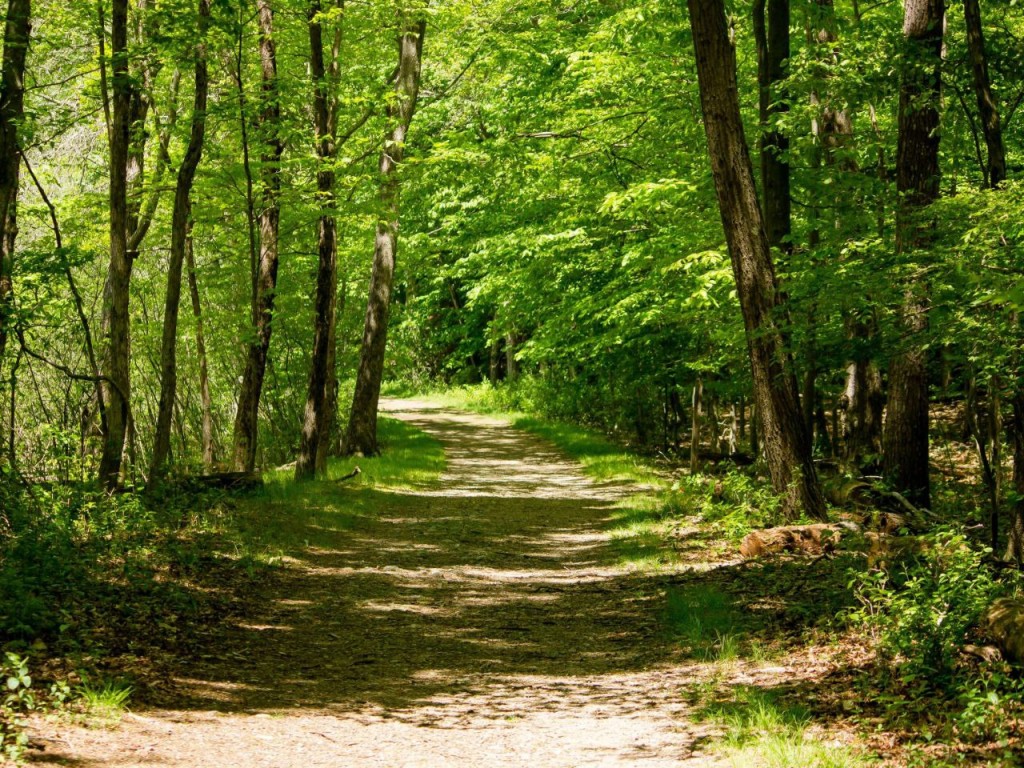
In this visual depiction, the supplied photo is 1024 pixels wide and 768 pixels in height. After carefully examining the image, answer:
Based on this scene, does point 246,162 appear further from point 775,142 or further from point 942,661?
point 942,661

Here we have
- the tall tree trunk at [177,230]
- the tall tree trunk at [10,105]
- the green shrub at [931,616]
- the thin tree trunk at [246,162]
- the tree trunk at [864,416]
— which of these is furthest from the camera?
the tree trunk at [864,416]

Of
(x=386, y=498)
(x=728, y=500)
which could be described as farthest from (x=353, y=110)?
(x=728, y=500)

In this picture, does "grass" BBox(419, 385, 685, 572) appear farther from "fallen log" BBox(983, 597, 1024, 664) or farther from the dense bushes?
"fallen log" BBox(983, 597, 1024, 664)

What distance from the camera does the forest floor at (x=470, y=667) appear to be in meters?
4.70

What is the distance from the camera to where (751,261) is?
29.7 feet

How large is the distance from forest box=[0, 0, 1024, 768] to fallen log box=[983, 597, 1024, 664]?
25mm

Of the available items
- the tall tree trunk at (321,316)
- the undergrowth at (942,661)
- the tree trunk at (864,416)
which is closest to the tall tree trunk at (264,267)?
the tall tree trunk at (321,316)

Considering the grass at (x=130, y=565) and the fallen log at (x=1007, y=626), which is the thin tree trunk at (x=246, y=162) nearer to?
the grass at (x=130, y=565)

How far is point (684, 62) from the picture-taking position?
13.3 m

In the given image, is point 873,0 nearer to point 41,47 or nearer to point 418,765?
point 41,47

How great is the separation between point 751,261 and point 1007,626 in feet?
16.2

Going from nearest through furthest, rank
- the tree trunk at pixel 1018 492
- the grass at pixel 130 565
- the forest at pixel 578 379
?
the forest at pixel 578 379 → the grass at pixel 130 565 → the tree trunk at pixel 1018 492

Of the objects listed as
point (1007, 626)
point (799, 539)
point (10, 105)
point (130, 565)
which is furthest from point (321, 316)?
point (1007, 626)

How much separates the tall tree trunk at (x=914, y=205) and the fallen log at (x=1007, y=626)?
8.30 ft
